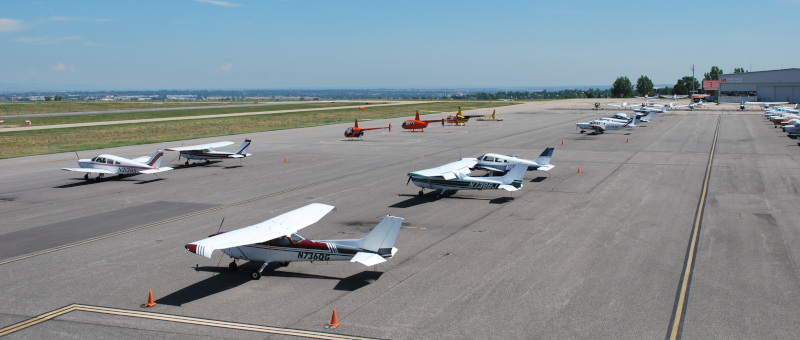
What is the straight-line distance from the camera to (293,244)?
17328 millimetres

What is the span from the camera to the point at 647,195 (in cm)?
2970

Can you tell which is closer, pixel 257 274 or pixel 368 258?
pixel 368 258

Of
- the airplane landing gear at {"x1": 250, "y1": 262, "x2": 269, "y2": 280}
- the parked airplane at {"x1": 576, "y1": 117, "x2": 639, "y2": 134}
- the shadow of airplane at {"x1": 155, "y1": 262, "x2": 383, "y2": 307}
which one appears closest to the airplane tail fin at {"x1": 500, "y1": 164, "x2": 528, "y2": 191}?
the shadow of airplane at {"x1": 155, "y1": 262, "x2": 383, "y2": 307}

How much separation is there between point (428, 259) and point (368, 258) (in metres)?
3.31

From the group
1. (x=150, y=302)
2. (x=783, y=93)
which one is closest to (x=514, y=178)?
(x=150, y=302)

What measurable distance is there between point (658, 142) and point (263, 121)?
2384 inches

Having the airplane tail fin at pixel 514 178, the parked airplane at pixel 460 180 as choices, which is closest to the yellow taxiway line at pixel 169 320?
the parked airplane at pixel 460 180

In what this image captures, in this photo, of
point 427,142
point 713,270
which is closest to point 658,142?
point 427,142

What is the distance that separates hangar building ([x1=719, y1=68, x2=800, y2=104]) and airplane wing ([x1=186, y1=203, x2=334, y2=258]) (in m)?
169

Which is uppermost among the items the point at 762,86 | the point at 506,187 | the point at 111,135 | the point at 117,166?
the point at 762,86

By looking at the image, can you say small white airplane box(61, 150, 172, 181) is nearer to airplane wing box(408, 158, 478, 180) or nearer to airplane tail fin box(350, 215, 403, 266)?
airplane wing box(408, 158, 478, 180)

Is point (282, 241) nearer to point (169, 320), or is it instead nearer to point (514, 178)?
point (169, 320)

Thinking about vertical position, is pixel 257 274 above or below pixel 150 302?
above

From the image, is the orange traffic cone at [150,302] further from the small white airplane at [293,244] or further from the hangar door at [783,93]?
the hangar door at [783,93]
